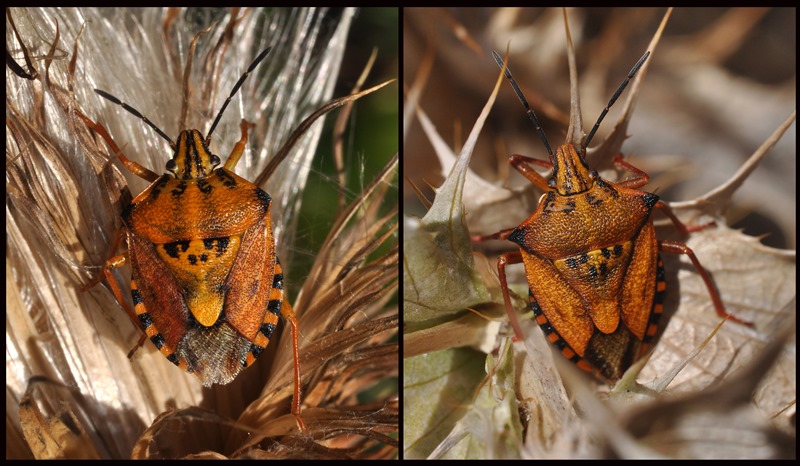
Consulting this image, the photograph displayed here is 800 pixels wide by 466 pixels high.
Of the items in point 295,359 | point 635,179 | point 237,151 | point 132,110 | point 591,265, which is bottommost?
point 295,359

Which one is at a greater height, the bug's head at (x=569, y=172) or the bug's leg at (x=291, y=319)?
the bug's head at (x=569, y=172)

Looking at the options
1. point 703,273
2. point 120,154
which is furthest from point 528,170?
point 120,154

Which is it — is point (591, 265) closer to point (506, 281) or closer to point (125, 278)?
point (506, 281)

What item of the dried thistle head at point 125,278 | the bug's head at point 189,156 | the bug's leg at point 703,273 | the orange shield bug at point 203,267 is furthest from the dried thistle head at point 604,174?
the bug's head at point 189,156

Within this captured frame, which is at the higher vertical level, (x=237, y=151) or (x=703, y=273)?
(x=237, y=151)

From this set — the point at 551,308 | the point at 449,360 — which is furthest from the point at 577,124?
the point at 449,360

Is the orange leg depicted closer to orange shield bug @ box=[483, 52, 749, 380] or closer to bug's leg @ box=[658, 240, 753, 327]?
orange shield bug @ box=[483, 52, 749, 380]

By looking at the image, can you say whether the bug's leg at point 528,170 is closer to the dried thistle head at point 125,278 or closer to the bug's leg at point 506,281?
the bug's leg at point 506,281

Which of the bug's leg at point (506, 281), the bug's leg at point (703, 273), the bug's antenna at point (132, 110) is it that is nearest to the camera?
the bug's leg at point (506, 281)
